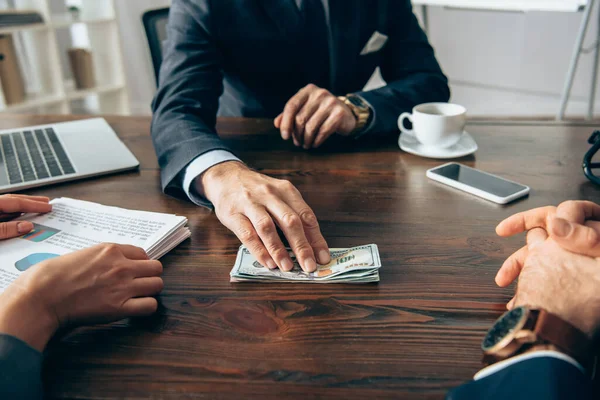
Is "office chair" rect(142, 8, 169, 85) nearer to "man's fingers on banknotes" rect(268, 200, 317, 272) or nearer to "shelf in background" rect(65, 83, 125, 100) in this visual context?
"man's fingers on banknotes" rect(268, 200, 317, 272)

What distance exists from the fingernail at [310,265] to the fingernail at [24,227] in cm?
41

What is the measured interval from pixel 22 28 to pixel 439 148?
2.60 metres

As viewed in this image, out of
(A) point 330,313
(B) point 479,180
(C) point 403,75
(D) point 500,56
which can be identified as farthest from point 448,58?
(A) point 330,313

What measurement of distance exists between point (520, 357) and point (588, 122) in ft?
3.29

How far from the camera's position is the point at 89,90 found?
320 cm

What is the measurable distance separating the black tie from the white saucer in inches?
15.5

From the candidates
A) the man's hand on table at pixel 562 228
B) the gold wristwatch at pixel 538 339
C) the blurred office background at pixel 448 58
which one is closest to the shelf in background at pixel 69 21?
the blurred office background at pixel 448 58

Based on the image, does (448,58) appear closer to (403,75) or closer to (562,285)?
(403,75)

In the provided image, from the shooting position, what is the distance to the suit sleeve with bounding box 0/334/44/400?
1.46 ft

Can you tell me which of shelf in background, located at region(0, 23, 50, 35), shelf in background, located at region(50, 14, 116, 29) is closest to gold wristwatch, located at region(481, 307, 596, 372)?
shelf in background, located at region(0, 23, 50, 35)

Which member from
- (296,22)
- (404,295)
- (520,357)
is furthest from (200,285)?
(296,22)

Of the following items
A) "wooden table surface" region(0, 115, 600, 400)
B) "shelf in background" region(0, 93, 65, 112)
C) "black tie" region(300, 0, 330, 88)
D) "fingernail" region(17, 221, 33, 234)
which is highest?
"black tie" region(300, 0, 330, 88)

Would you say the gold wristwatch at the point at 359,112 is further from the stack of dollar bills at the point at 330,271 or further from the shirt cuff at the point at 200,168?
the stack of dollar bills at the point at 330,271

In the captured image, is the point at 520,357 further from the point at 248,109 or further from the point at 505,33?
the point at 505,33
